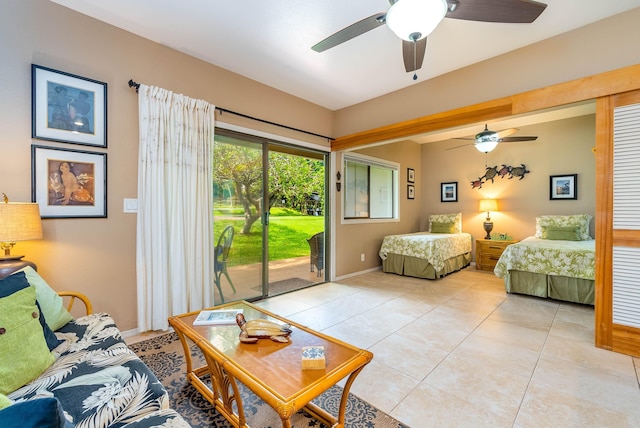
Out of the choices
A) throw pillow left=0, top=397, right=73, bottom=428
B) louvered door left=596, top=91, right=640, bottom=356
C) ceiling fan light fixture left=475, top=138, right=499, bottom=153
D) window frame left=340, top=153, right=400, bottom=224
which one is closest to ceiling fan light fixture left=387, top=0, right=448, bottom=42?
louvered door left=596, top=91, right=640, bottom=356

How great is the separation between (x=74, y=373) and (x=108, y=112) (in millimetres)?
2145

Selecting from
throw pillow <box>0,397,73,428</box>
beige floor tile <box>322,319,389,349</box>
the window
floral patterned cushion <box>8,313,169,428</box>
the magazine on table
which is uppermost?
the window

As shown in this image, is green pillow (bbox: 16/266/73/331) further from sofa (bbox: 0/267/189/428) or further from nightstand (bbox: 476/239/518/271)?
nightstand (bbox: 476/239/518/271)

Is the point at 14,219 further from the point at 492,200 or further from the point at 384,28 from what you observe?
the point at 492,200

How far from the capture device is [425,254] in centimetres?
463

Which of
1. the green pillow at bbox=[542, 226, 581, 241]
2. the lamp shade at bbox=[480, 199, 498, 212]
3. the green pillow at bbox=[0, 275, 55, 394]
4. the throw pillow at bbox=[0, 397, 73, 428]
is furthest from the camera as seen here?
the lamp shade at bbox=[480, 199, 498, 212]

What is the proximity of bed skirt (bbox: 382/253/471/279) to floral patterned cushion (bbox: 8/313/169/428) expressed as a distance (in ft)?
14.0

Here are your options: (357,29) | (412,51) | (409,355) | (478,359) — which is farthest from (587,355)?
(357,29)

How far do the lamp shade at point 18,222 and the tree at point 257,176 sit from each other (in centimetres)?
158

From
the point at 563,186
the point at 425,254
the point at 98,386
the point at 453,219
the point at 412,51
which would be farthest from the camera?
the point at 453,219

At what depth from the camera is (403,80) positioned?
11.4ft

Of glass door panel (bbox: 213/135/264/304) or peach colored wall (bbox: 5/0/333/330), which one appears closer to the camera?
peach colored wall (bbox: 5/0/333/330)

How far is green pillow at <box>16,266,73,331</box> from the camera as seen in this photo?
1610mm

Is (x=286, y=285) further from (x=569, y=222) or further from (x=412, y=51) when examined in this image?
(x=569, y=222)
